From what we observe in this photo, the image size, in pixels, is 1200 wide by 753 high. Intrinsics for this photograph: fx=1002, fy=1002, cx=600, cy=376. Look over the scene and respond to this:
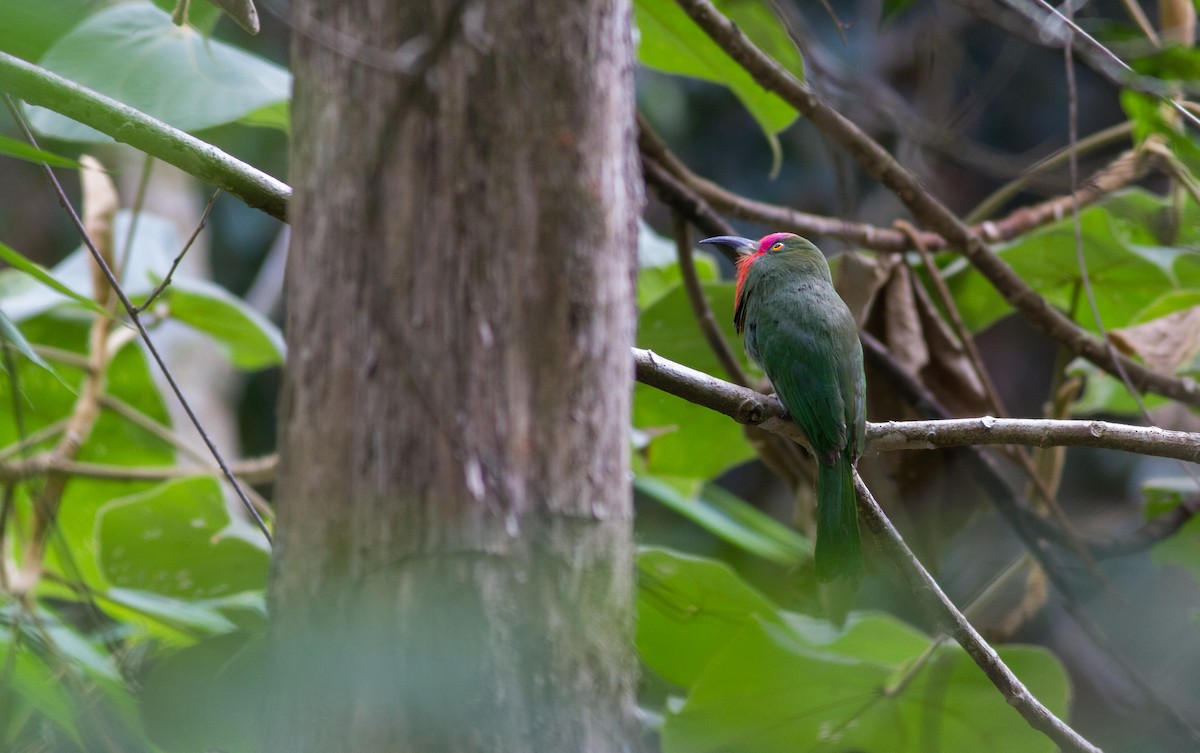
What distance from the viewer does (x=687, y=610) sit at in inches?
111

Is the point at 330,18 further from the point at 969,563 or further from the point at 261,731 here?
the point at 969,563

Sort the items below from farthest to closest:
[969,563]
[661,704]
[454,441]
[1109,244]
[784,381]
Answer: [969,563] → [661,704] → [1109,244] → [784,381] → [454,441]

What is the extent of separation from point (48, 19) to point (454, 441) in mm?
533

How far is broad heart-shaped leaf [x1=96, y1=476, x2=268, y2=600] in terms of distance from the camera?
8.98ft

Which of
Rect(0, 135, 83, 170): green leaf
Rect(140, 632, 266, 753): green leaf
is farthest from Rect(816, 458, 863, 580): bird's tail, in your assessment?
Rect(0, 135, 83, 170): green leaf

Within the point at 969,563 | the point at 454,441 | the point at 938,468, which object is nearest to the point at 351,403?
the point at 454,441

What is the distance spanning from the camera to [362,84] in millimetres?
843

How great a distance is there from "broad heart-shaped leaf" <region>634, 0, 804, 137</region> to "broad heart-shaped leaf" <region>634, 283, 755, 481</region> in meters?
0.53

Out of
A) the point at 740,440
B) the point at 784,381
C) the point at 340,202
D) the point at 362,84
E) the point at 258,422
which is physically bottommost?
the point at 258,422

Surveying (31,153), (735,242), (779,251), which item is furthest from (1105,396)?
(31,153)

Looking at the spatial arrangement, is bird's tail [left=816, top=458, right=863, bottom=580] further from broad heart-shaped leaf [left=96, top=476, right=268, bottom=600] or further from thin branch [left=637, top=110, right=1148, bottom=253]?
broad heart-shaped leaf [left=96, top=476, right=268, bottom=600]

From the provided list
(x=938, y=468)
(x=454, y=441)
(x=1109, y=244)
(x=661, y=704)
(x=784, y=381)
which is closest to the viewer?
(x=454, y=441)

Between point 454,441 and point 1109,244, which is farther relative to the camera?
point 1109,244

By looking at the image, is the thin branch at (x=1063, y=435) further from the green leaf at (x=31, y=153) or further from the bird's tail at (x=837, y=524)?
the green leaf at (x=31, y=153)
